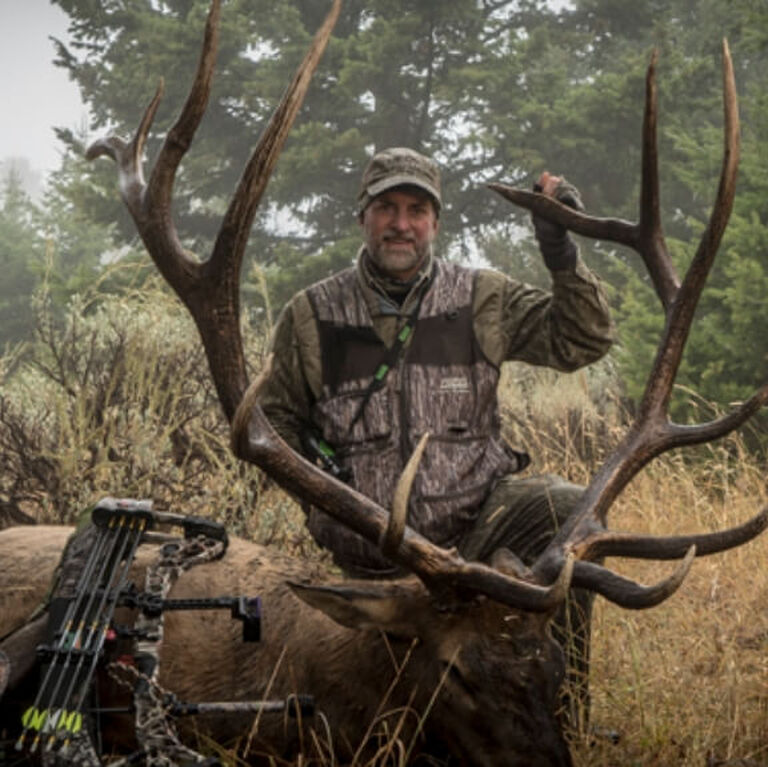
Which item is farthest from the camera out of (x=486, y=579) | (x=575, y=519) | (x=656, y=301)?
(x=656, y=301)

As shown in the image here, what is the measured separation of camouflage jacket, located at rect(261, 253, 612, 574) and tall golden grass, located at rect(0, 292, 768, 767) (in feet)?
3.08

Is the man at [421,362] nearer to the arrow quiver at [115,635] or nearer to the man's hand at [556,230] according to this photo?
the man's hand at [556,230]

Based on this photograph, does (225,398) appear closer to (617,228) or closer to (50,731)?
(50,731)

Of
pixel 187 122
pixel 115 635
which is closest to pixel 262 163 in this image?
pixel 187 122

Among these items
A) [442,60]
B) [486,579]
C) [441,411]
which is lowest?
[486,579]

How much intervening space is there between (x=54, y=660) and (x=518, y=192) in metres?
2.20

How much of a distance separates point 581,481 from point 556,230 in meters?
3.39

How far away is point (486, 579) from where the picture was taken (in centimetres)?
263

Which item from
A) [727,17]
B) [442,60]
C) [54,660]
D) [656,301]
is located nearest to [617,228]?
[54,660]

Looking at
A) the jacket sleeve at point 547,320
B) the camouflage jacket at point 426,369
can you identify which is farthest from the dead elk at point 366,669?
the jacket sleeve at point 547,320

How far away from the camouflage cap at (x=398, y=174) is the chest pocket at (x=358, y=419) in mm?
922

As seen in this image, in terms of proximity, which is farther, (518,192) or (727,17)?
(727,17)

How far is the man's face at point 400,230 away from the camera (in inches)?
167

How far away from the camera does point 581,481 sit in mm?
6785
